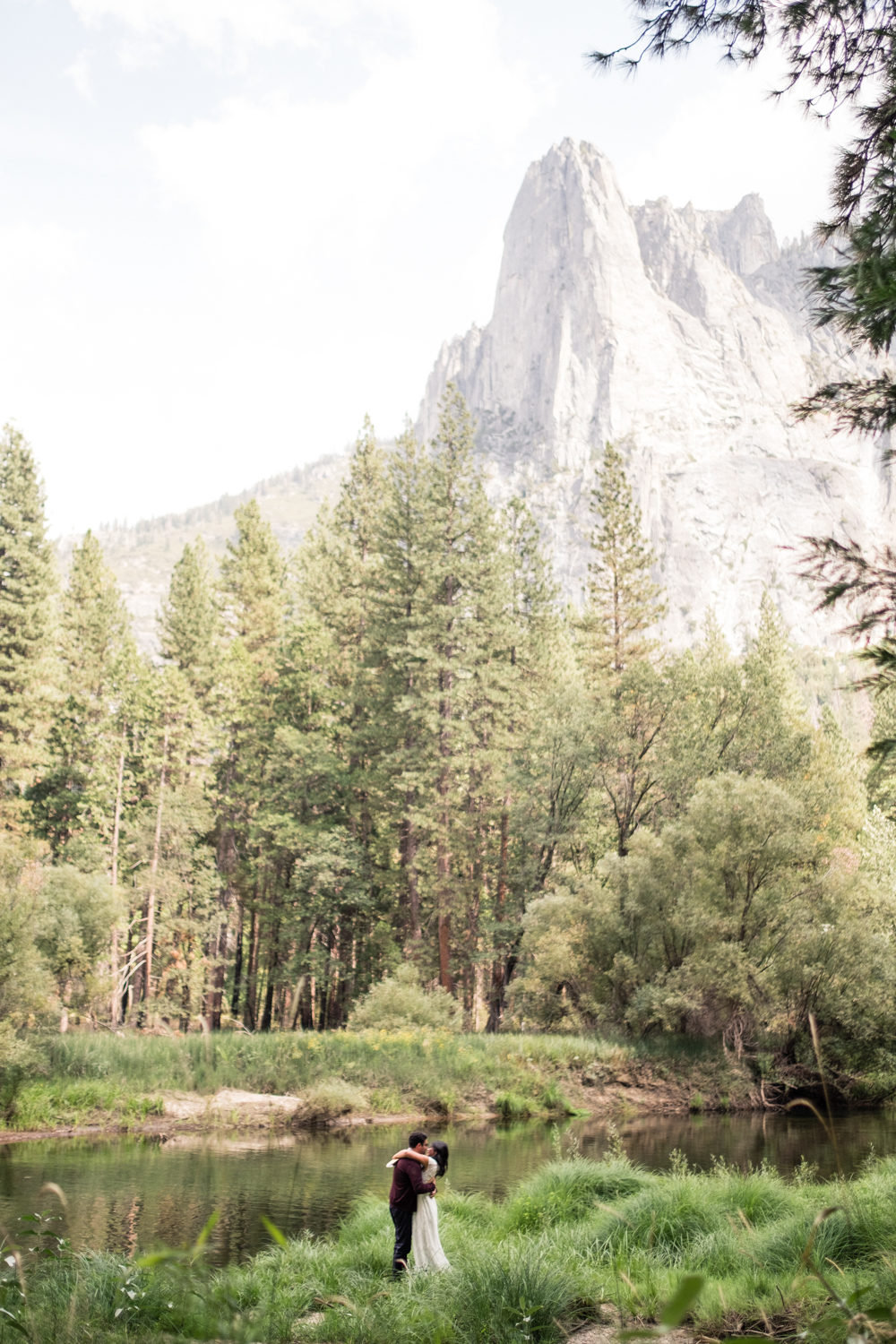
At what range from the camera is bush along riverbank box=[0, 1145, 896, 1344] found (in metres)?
6.09

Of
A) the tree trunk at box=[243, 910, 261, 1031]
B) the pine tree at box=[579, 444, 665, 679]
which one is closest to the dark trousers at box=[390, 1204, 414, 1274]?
the pine tree at box=[579, 444, 665, 679]

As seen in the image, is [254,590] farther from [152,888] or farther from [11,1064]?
[11,1064]

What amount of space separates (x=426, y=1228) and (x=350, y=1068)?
592 inches

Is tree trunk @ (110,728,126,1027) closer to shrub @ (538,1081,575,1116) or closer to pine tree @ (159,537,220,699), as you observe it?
pine tree @ (159,537,220,699)

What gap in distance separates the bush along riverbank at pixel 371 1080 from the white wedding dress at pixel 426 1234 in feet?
31.6

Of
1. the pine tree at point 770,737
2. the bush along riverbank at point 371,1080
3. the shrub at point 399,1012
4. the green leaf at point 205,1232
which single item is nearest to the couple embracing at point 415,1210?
the green leaf at point 205,1232

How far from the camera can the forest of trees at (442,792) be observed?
2609 centimetres

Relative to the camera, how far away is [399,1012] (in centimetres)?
2627

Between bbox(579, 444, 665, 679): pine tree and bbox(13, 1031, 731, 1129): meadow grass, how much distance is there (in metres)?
16.8

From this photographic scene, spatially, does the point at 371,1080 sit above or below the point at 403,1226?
below

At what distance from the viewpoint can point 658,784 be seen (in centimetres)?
3278

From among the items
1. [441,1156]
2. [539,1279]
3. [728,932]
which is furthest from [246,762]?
[539,1279]

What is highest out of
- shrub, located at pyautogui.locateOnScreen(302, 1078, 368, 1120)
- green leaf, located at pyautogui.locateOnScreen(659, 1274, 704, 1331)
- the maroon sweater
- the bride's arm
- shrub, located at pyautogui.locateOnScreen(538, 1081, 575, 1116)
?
green leaf, located at pyautogui.locateOnScreen(659, 1274, 704, 1331)

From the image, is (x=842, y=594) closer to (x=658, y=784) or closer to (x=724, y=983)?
(x=724, y=983)
